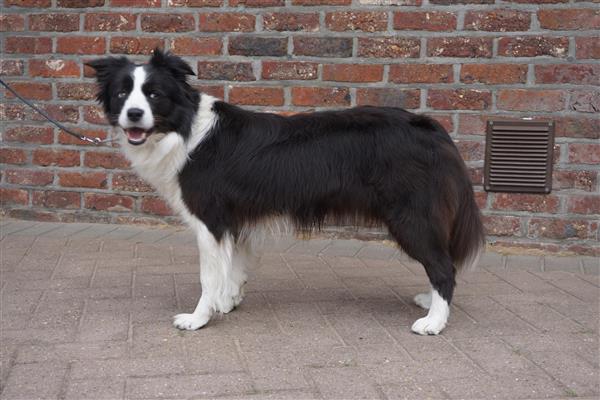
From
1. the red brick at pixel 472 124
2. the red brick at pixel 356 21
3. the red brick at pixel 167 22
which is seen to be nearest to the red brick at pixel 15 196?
the red brick at pixel 167 22

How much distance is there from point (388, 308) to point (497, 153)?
75.4 inches

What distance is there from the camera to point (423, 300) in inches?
153

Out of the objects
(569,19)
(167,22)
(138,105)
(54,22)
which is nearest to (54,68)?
(54,22)

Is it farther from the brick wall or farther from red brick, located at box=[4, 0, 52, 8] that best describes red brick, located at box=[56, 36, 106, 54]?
red brick, located at box=[4, 0, 52, 8]

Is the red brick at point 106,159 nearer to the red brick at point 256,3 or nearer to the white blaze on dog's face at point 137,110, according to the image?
the red brick at point 256,3

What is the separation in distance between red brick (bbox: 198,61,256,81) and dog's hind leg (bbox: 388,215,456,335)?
7.80 feet

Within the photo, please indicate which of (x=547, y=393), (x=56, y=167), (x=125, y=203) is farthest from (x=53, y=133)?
(x=547, y=393)

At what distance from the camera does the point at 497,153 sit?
16.7 feet

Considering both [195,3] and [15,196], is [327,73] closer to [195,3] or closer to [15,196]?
[195,3]

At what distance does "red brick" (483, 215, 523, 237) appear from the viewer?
5.14 meters

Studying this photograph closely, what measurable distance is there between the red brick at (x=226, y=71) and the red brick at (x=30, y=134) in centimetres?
153

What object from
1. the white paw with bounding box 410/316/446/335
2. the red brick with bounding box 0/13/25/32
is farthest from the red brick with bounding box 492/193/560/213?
the red brick with bounding box 0/13/25/32

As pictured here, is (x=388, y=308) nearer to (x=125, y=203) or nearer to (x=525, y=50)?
(x=525, y=50)

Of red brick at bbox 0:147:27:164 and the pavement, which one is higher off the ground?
red brick at bbox 0:147:27:164
